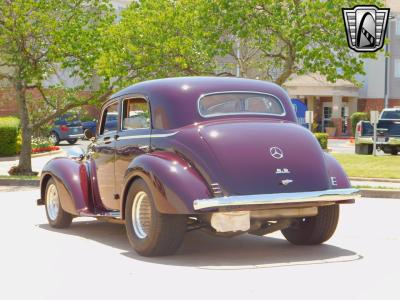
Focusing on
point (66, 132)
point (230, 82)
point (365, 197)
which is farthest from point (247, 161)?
point (66, 132)

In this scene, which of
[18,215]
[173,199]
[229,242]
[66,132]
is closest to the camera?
[173,199]

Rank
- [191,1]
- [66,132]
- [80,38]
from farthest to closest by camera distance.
Answer: 1. [66,132]
2. [191,1]
3. [80,38]

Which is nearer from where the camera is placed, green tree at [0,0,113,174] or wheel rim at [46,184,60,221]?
wheel rim at [46,184,60,221]

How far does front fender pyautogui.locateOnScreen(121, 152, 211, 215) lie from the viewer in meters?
8.18

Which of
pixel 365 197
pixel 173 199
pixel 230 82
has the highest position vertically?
pixel 230 82

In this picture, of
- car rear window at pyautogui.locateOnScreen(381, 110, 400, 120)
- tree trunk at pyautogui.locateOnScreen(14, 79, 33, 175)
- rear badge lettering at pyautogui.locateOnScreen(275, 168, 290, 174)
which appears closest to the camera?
rear badge lettering at pyautogui.locateOnScreen(275, 168, 290, 174)

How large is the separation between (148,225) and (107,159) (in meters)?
1.70

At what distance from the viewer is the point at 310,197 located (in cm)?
843

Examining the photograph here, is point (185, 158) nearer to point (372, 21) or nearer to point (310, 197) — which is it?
point (310, 197)

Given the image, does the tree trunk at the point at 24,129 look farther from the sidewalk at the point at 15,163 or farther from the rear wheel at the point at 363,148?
the rear wheel at the point at 363,148

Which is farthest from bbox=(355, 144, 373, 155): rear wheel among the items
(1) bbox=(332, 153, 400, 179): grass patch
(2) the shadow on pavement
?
(2) the shadow on pavement

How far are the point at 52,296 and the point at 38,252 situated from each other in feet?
8.11

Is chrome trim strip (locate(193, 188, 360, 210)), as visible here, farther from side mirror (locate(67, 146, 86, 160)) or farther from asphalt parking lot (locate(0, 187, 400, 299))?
side mirror (locate(67, 146, 86, 160))

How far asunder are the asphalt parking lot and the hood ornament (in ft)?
3.48
